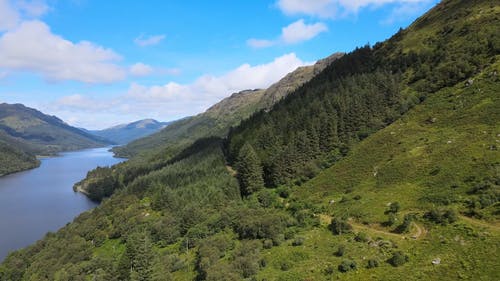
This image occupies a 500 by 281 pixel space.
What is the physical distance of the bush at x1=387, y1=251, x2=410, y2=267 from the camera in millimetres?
43094

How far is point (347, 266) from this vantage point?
44750 millimetres

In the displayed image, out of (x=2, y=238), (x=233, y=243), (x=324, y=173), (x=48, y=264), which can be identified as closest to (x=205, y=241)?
(x=233, y=243)

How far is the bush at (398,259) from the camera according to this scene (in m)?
43.1

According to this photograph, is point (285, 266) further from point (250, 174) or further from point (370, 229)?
point (250, 174)

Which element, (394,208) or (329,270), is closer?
(329,270)

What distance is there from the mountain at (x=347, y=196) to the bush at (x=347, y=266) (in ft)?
0.46

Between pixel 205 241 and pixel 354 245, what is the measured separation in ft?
116

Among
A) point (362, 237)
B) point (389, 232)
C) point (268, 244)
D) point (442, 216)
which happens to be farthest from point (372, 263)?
point (268, 244)

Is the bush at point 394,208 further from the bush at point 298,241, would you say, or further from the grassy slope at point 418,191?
the bush at point 298,241

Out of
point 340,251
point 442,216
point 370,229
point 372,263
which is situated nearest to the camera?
point 372,263

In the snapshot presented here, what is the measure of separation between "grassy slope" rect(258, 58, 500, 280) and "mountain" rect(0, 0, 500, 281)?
27 cm

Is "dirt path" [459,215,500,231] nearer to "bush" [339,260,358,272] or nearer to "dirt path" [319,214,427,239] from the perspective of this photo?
"dirt path" [319,214,427,239]

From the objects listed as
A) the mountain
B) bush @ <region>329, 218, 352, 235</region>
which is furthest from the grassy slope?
bush @ <region>329, 218, 352, 235</region>

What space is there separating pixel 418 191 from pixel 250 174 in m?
54.1
